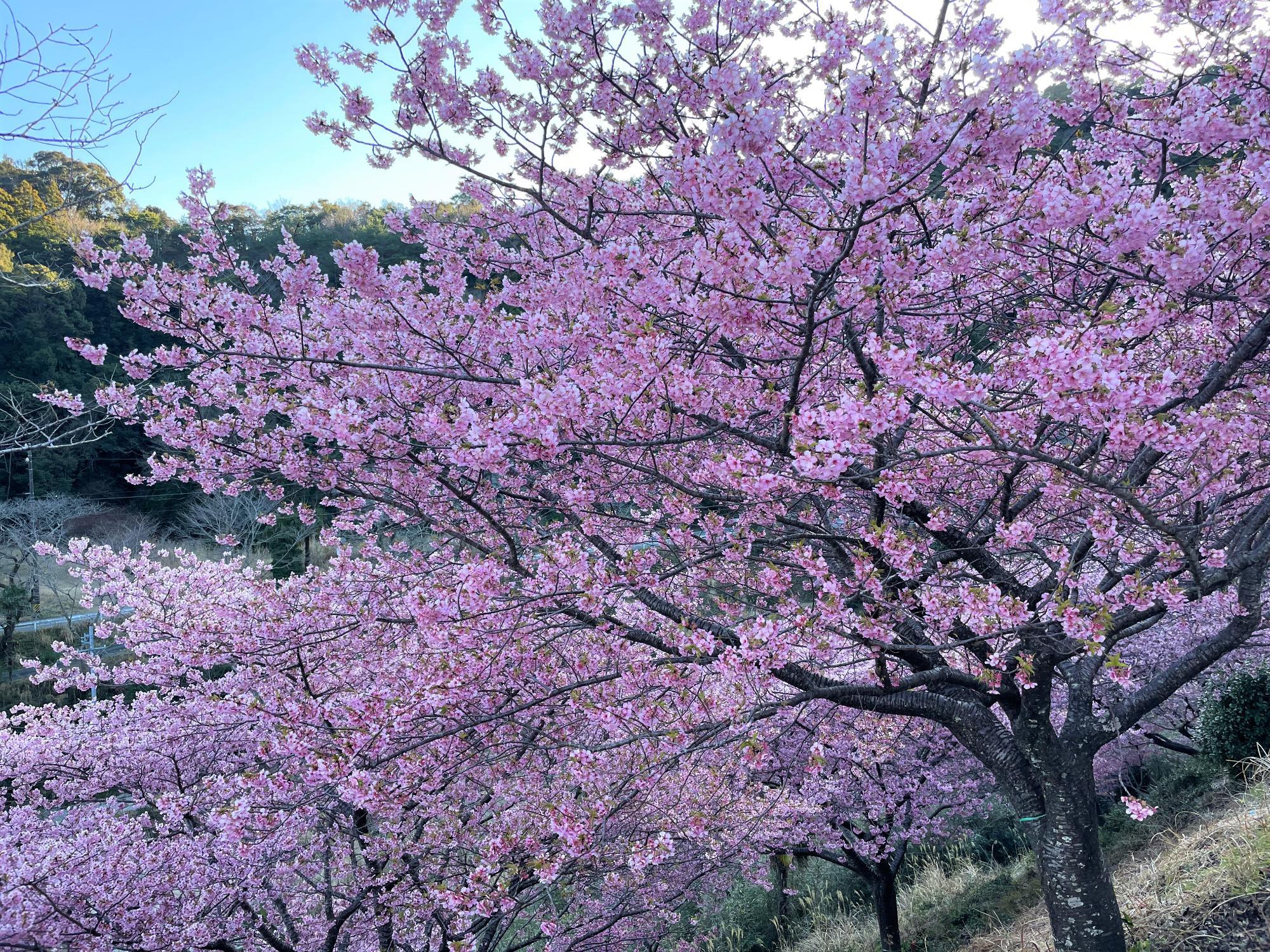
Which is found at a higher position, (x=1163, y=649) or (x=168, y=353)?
(x=168, y=353)

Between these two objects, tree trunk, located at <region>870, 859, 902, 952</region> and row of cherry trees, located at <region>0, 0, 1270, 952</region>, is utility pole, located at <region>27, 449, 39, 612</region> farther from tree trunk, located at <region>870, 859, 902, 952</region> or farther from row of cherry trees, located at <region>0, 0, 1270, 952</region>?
tree trunk, located at <region>870, 859, 902, 952</region>

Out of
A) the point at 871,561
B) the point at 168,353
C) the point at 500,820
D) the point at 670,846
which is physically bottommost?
the point at 670,846

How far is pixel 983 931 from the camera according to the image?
A: 7035mm

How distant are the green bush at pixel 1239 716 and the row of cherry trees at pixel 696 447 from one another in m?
5.13

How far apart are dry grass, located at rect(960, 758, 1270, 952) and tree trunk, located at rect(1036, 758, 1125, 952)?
1.41 feet

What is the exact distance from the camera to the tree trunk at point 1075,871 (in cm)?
355

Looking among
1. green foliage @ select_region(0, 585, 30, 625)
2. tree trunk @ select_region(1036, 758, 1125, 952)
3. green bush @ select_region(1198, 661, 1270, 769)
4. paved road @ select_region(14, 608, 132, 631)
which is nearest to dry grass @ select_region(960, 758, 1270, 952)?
tree trunk @ select_region(1036, 758, 1125, 952)

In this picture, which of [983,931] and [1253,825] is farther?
[983,931]

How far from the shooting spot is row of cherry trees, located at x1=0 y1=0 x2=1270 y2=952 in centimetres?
277

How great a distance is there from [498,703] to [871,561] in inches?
91.3

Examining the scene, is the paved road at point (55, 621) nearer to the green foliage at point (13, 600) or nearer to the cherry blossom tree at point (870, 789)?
the green foliage at point (13, 600)

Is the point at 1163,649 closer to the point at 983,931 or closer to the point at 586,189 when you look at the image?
the point at 983,931

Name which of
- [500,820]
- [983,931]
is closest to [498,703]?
[500,820]

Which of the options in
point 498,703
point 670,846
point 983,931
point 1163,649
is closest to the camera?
point 670,846
